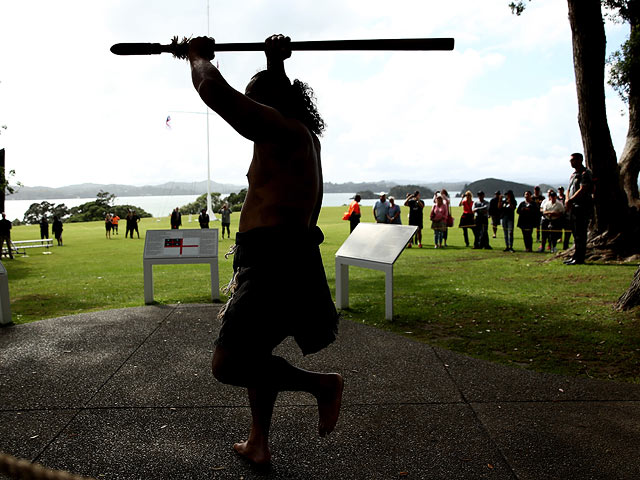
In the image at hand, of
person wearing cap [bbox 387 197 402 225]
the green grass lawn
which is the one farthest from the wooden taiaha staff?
person wearing cap [bbox 387 197 402 225]

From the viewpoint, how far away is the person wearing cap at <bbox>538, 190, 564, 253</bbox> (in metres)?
13.1

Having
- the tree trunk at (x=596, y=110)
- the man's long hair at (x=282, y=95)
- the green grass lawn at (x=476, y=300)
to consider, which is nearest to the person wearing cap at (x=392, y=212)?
the green grass lawn at (x=476, y=300)

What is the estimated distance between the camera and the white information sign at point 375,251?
5.99 meters

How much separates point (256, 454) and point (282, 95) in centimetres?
192

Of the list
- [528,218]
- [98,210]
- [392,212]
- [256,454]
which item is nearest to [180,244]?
[256,454]

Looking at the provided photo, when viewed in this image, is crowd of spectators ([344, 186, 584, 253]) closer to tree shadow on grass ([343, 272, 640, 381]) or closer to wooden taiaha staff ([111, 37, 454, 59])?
tree shadow on grass ([343, 272, 640, 381])

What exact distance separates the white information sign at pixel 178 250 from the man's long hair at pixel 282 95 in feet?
15.4

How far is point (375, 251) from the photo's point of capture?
248 inches

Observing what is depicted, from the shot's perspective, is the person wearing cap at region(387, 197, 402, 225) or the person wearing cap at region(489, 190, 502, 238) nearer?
the person wearing cap at region(387, 197, 402, 225)

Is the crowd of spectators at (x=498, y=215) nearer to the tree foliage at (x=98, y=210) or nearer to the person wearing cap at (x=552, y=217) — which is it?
the person wearing cap at (x=552, y=217)

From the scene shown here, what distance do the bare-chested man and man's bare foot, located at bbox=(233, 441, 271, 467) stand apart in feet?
1.30

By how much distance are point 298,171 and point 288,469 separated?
1.61 metres

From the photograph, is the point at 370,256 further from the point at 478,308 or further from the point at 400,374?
the point at 400,374

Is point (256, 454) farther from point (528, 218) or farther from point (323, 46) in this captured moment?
point (528, 218)
